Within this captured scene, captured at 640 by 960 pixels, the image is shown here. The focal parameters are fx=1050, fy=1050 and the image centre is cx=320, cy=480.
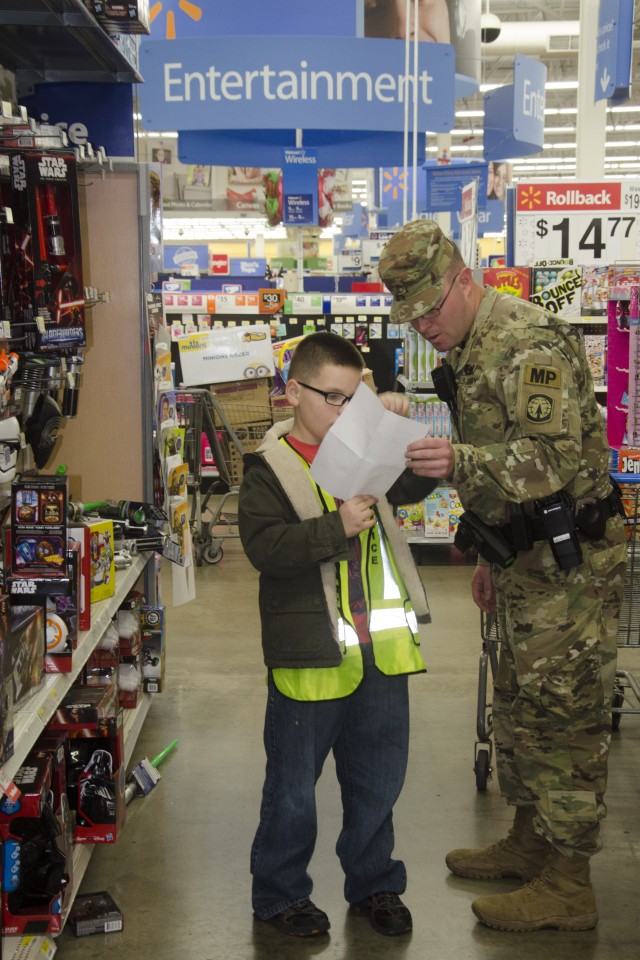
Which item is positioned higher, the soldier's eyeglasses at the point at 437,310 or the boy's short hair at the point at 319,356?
the soldier's eyeglasses at the point at 437,310

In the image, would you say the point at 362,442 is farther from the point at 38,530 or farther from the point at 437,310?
the point at 38,530

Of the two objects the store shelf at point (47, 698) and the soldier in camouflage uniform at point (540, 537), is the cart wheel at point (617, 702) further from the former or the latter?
the store shelf at point (47, 698)

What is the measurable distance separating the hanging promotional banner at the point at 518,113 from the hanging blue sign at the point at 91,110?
987 cm

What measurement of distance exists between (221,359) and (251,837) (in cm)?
537

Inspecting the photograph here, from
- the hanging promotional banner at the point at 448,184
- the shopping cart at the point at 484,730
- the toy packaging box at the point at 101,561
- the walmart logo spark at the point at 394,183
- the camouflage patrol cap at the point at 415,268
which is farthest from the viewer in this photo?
the walmart logo spark at the point at 394,183

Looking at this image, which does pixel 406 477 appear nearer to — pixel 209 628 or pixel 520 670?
pixel 520 670

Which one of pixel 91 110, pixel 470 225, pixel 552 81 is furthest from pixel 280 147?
pixel 552 81

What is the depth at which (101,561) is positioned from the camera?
122 inches

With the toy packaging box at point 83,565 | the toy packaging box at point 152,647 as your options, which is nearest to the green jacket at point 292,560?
the toy packaging box at point 83,565

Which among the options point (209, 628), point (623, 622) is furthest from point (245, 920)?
point (209, 628)

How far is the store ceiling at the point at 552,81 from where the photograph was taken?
17703 mm

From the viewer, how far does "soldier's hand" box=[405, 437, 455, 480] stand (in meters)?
2.45

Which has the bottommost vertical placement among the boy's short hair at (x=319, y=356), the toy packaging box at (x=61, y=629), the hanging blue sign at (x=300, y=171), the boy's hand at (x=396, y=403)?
the toy packaging box at (x=61, y=629)

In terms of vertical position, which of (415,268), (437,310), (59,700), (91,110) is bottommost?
(59,700)
